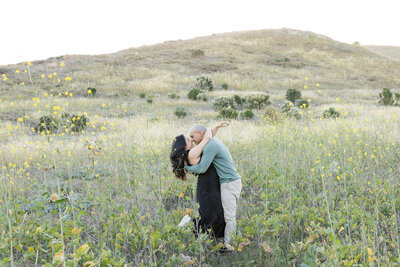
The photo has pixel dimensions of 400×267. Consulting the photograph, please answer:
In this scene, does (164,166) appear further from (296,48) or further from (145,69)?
(296,48)

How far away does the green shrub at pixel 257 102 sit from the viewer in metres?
18.5

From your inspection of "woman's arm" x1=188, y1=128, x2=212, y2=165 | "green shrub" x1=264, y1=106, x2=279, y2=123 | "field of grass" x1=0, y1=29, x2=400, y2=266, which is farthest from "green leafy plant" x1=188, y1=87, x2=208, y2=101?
"woman's arm" x1=188, y1=128, x2=212, y2=165

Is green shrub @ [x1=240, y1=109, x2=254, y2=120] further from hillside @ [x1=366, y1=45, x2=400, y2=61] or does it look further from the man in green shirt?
hillside @ [x1=366, y1=45, x2=400, y2=61]

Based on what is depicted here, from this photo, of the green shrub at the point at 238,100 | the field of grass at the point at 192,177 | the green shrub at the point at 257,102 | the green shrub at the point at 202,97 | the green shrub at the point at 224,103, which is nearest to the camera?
the field of grass at the point at 192,177

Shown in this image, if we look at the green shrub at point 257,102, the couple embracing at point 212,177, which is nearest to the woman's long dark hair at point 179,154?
the couple embracing at point 212,177

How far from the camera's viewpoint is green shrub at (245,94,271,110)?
18.5 meters

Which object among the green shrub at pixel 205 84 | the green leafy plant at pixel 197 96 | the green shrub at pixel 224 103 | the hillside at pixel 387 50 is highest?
the hillside at pixel 387 50

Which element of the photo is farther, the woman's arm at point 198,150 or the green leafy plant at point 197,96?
the green leafy plant at point 197,96

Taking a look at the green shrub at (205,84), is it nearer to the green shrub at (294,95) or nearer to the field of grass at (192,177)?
the field of grass at (192,177)

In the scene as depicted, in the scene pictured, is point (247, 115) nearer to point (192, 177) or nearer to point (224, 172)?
point (192, 177)

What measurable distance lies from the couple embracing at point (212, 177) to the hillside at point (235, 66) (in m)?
20.3

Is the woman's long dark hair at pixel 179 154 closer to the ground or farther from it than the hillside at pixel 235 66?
closer to the ground

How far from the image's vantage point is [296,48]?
4772 cm

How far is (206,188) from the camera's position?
3.84 metres
